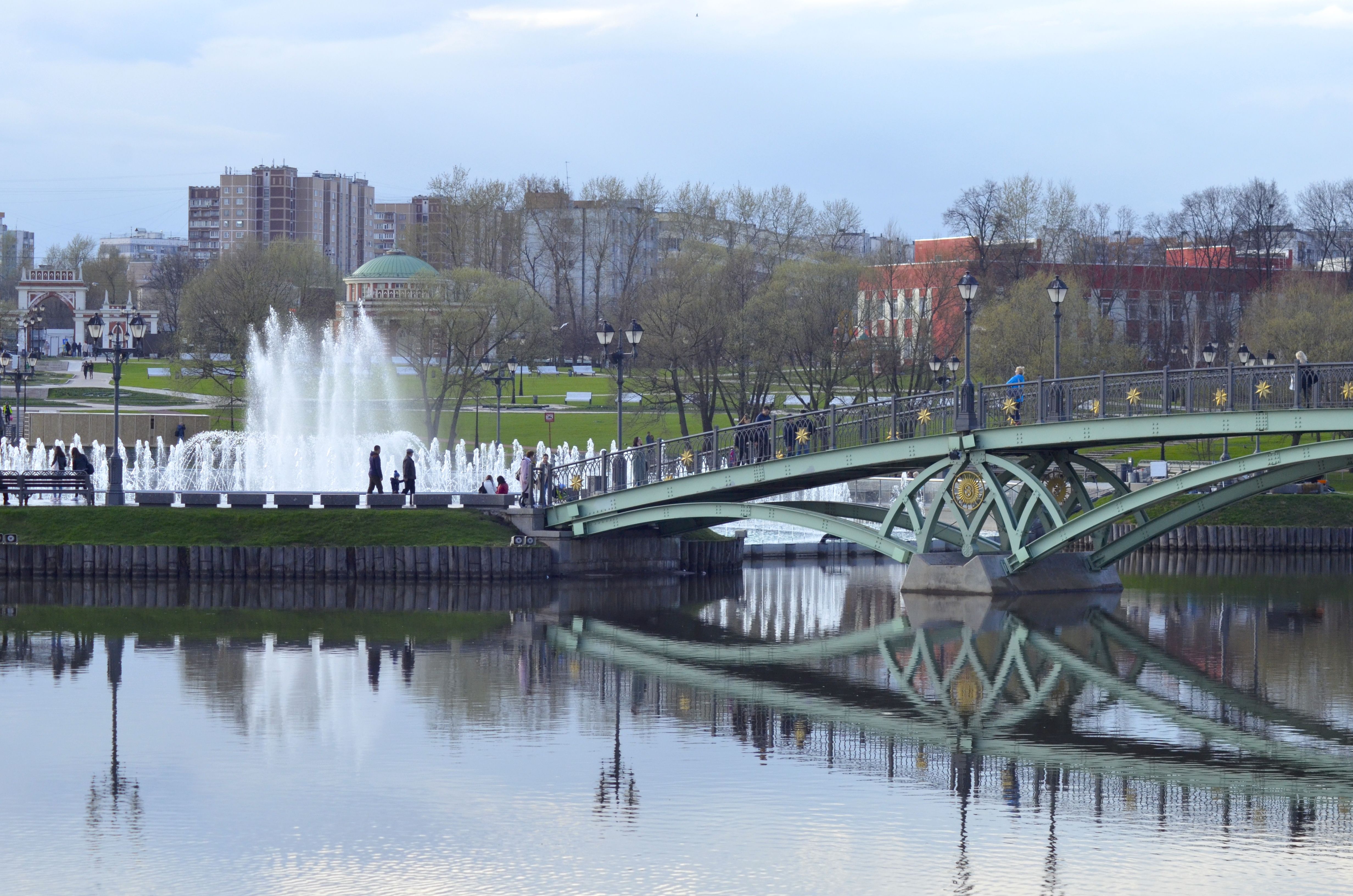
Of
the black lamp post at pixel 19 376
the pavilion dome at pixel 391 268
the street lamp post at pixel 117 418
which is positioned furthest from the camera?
the pavilion dome at pixel 391 268

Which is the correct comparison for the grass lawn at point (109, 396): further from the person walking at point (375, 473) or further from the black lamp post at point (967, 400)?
the black lamp post at point (967, 400)

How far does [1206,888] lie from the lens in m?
13.9

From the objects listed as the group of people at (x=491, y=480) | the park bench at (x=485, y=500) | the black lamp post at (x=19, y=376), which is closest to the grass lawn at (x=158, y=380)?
the black lamp post at (x=19, y=376)

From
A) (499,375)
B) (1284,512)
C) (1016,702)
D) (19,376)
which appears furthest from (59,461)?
(1284,512)

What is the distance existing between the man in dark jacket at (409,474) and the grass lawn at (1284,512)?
22.0 m

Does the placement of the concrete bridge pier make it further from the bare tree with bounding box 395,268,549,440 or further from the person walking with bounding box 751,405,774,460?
the bare tree with bounding box 395,268,549,440

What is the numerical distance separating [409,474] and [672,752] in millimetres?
24293

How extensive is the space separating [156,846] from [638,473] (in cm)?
2489

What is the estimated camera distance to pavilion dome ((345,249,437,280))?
122 m

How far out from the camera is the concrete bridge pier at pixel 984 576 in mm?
35344

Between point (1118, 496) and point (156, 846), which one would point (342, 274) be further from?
point (156, 846)

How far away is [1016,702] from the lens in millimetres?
23344

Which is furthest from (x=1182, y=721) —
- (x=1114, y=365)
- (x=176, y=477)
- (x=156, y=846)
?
(x=1114, y=365)

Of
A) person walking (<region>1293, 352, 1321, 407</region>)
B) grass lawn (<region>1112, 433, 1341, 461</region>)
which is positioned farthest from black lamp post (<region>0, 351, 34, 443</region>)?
person walking (<region>1293, 352, 1321, 407</region>)
